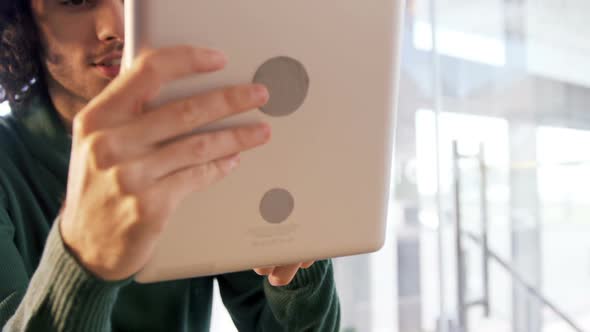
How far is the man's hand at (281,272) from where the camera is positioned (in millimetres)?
719

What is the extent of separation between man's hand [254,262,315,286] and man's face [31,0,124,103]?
1.25 ft

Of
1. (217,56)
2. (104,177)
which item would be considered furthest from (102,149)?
(217,56)

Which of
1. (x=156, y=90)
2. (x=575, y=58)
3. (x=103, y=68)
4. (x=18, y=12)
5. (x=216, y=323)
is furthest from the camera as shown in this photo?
(x=216, y=323)

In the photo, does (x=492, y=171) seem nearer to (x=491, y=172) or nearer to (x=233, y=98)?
(x=491, y=172)

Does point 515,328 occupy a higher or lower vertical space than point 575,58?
lower

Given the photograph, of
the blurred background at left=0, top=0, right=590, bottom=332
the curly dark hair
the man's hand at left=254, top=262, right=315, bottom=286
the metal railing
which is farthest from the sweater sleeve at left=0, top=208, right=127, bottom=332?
the metal railing

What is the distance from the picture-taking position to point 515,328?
1971mm

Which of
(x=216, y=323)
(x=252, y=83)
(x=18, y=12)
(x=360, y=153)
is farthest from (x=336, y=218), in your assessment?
(x=216, y=323)

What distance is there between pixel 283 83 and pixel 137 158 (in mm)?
162

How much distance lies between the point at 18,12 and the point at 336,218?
75 centimetres

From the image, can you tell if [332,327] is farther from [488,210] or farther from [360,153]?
[488,210]

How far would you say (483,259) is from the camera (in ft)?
6.49

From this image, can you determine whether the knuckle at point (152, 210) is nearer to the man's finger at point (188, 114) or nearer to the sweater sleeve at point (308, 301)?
the man's finger at point (188, 114)

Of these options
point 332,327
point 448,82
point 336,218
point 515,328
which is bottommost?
point 515,328
